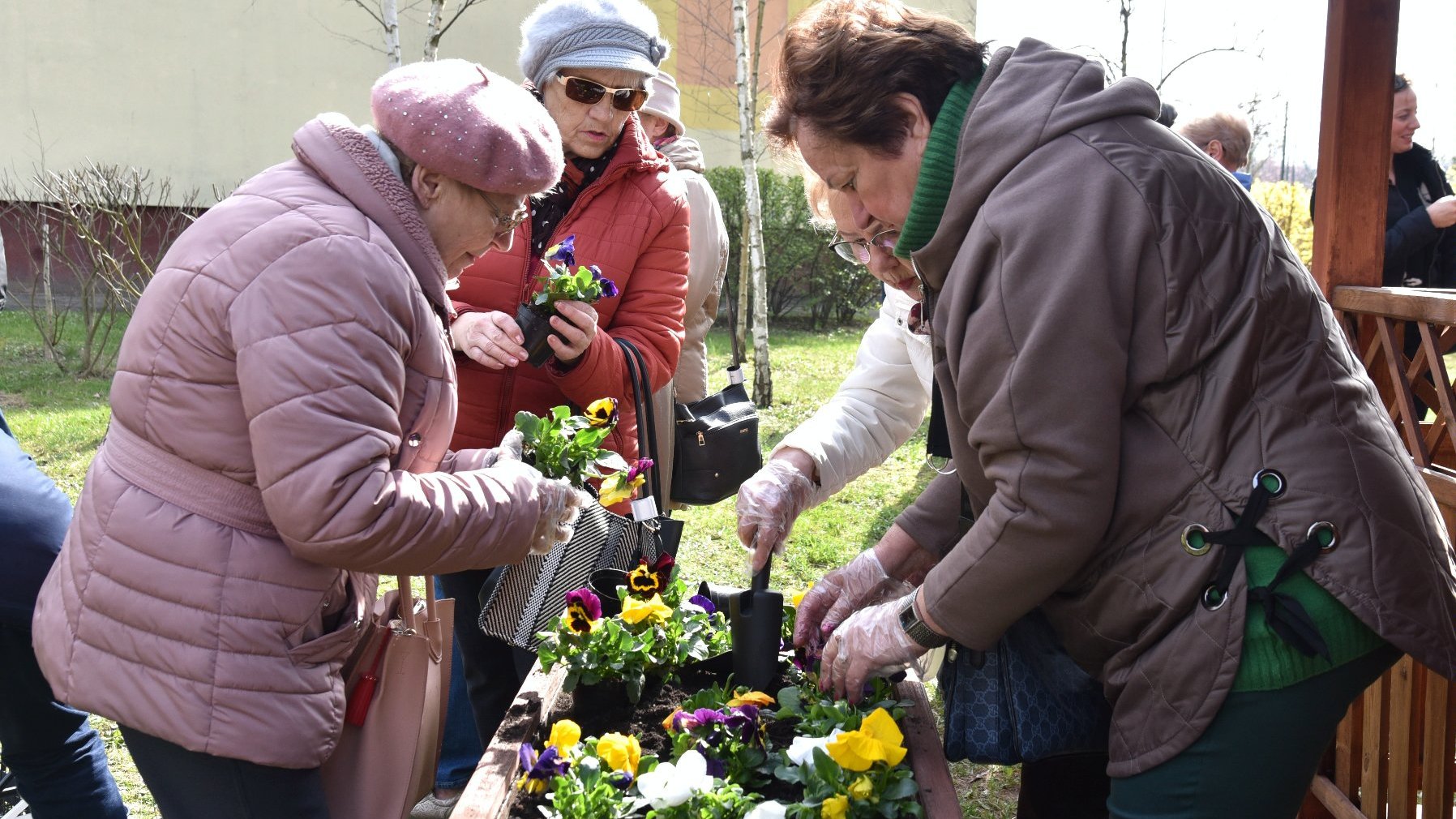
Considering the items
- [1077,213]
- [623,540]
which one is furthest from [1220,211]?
[623,540]

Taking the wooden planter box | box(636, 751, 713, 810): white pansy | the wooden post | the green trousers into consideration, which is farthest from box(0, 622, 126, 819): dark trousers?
the wooden post

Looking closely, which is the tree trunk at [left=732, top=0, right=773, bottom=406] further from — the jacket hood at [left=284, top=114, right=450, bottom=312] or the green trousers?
the green trousers

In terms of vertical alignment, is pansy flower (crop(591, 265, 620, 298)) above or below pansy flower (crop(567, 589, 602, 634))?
above

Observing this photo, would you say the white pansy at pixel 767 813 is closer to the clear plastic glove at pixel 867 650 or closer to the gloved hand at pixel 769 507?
the clear plastic glove at pixel 867 650

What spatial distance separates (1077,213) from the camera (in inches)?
53.5

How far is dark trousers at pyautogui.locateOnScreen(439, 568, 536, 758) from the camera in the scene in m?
2.73

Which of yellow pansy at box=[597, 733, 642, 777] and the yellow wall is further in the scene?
the yellow wall

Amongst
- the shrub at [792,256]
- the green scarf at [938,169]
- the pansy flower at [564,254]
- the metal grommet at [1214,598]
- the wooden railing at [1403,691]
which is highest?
the green scarf at [938,169]

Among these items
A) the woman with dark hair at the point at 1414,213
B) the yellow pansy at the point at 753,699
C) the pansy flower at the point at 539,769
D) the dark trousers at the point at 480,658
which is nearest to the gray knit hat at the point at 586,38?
the dark trousers at the point at 480,658

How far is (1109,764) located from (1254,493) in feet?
1.45

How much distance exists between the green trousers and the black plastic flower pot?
1.47 m

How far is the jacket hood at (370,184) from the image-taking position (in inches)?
64.7

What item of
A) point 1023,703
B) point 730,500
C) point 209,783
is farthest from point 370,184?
point 730,500

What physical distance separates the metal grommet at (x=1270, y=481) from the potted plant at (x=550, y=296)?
4.77ft
